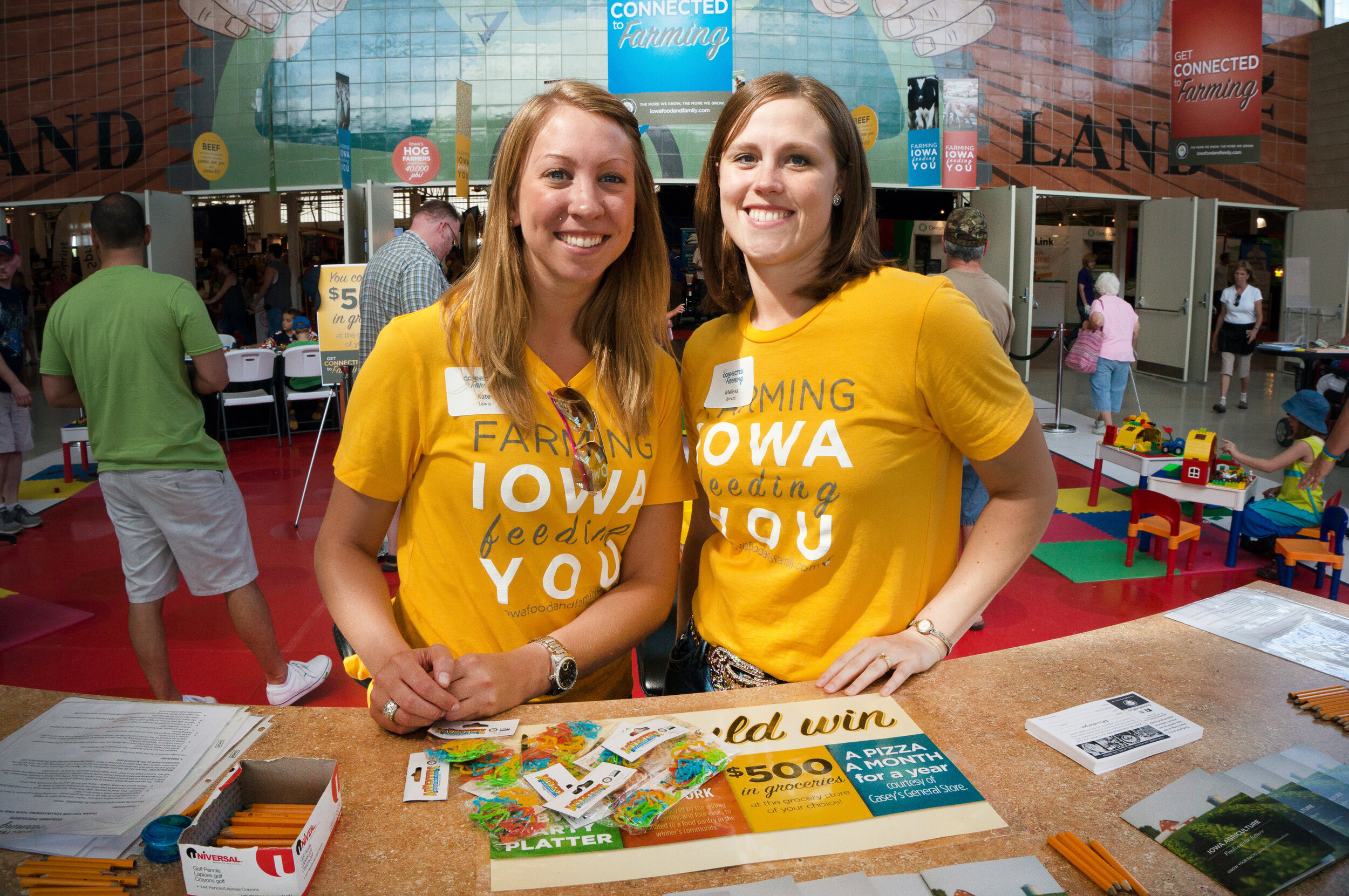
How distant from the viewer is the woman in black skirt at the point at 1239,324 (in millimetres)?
10414

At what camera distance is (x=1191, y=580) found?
4824 mm

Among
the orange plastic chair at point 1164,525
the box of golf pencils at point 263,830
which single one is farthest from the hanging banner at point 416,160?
the box of golf pencils at point 263,830

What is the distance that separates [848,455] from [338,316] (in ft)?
18.1

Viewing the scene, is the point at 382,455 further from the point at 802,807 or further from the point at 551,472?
the point at 802,807

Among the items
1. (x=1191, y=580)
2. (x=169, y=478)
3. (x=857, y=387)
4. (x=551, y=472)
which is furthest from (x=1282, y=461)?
(x=169, y=478)

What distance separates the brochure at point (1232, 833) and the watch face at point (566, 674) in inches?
32.2

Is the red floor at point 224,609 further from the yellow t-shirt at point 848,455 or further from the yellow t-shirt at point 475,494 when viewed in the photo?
the yellow t-shirt at point 848,455

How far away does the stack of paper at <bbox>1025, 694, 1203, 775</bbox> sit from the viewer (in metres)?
1.17

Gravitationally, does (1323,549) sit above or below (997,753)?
below

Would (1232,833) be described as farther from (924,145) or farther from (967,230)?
(924,145)

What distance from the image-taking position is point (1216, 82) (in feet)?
34.9

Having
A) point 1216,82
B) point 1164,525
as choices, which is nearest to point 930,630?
point 1164,525

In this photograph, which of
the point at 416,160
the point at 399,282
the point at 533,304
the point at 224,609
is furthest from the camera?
the point at 416,160

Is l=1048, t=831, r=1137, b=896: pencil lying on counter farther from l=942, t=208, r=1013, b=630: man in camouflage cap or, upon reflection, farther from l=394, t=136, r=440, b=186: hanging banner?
l=394, t=136, r=440, b=186: hanging banner
